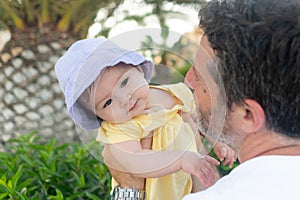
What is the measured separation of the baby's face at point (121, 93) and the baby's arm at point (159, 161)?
0.11 metres

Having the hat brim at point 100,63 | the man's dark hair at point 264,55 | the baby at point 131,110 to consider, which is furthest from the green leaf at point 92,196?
the man's dark hair at point 264,55

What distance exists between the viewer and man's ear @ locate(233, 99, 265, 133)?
6.72 feet

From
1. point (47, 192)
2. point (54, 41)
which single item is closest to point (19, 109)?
point (54, 41)

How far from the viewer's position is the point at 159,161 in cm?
244

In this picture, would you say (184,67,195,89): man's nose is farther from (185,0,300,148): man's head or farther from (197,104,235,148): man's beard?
(185,0,300,148): man's head

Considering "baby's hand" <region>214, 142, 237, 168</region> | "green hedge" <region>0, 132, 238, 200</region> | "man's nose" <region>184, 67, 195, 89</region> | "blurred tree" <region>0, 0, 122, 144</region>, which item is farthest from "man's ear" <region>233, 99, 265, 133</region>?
"blurred tree" <region>0, 0, 122, 144</region>

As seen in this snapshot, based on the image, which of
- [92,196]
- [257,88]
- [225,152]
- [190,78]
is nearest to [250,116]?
[257,88]

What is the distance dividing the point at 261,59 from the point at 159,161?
0.59 m

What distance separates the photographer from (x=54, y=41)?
6.18m

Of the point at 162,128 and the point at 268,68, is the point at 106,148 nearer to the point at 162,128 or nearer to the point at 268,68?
the point at 162,128

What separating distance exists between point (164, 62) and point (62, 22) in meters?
3.82

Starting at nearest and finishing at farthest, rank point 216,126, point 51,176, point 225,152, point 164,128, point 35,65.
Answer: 1. point 216,126
2. point 164,128
3. point 225,152
4. point 51,176
5. point 35,65

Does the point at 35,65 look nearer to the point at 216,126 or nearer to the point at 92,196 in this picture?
the point at 92,196

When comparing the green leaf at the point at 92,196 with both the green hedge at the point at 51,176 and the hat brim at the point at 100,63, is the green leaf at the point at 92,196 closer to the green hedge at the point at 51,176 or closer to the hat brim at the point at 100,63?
the green hedge at the point at 51,176
